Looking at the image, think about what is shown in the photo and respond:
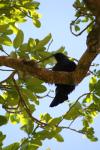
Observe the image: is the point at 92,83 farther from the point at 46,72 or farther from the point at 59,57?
the point at 46,72

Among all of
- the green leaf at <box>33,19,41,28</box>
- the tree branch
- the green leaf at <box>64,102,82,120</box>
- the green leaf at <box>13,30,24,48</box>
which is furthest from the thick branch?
the green leaf at <box>33,19,41,28</box>

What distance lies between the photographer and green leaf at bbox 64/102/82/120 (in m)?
4.64

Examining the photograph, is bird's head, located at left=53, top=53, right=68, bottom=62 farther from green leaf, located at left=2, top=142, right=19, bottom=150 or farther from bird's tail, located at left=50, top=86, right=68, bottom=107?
green leaf, located at left=2, top=142, right=19, bottom=150

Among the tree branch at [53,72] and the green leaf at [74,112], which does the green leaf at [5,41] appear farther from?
the green leaf at [74,112]

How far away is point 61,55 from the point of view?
4.64m

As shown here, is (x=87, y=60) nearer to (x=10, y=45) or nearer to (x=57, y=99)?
(x=57, y=99)

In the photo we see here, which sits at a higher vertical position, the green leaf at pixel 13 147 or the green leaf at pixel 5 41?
the green leaf at pixel 5 41

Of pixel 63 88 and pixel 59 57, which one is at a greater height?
pixel 59 57

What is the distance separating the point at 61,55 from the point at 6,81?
2.34 feet

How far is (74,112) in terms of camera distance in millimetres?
4727

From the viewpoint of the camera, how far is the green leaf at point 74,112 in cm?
464

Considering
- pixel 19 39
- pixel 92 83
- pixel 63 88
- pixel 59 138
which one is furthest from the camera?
pixel 59 138

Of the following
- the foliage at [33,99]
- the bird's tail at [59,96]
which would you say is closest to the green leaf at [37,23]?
the foliage at [33,99]

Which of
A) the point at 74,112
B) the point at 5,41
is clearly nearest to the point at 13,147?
the point at 74,112
